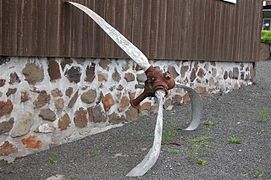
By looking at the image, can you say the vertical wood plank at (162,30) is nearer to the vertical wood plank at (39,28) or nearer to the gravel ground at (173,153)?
the gravel ground at (173,153)

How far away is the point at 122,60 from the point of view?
719 centimetres

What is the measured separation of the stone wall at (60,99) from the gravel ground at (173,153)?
174 millimetres

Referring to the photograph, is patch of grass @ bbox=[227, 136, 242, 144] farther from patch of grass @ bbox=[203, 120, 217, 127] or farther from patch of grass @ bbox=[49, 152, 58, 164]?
patch of grass @ bbox=[49, 152, 58, 164]

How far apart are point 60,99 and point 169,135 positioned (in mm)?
1551

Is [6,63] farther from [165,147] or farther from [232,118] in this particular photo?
[232,118]

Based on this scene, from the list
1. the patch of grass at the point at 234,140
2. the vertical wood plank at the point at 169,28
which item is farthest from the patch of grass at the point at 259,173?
the vertical wood plank at the point at 169,28

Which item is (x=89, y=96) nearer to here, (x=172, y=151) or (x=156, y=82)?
(x=156, y=82)

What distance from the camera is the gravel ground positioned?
509cm

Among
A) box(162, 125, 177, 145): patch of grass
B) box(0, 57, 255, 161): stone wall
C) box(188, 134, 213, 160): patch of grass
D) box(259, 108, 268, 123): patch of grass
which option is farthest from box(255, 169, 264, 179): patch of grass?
box(0, 57, 255, 161): stone wall

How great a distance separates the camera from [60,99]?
20.3 ft

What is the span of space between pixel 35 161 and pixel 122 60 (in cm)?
226

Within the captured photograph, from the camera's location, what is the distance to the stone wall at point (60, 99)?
5566mm

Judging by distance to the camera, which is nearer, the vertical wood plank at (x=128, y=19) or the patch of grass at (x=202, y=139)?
the patch of grass at (x=202, y=139)

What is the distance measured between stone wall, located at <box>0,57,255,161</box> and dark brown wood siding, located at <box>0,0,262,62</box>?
0.19 metres
